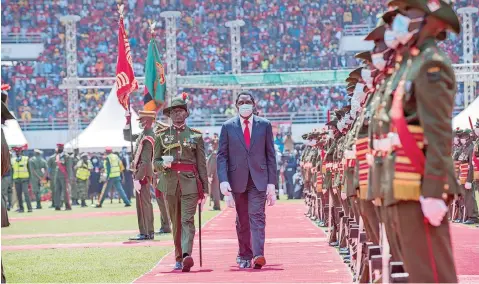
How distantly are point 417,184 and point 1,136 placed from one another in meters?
5.21

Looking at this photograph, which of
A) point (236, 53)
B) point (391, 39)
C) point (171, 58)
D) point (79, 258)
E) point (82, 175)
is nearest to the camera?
point (391, 39)

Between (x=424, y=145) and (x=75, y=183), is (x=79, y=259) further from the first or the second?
(x=75, y=183)

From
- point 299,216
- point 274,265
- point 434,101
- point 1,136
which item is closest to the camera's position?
point 434,101

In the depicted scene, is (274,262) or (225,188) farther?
(274,262)

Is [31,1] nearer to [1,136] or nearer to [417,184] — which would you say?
[1,136]

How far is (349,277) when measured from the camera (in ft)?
36.9

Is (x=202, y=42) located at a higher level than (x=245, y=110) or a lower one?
higher

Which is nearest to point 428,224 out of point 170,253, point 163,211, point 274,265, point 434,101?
point 434,101

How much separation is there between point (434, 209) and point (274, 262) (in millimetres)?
7387

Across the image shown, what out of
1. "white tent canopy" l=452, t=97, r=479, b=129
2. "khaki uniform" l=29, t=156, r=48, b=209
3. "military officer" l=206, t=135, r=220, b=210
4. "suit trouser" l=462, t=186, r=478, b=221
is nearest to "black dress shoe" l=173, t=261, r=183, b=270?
"suit trouser" l=462, t=186, r=478, b=221

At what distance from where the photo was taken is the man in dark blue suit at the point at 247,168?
12.9 m

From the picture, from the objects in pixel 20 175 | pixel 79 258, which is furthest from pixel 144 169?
pixel 20 175

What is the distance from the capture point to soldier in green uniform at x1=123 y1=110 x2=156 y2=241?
17859mm

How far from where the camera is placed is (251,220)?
12781 mm
